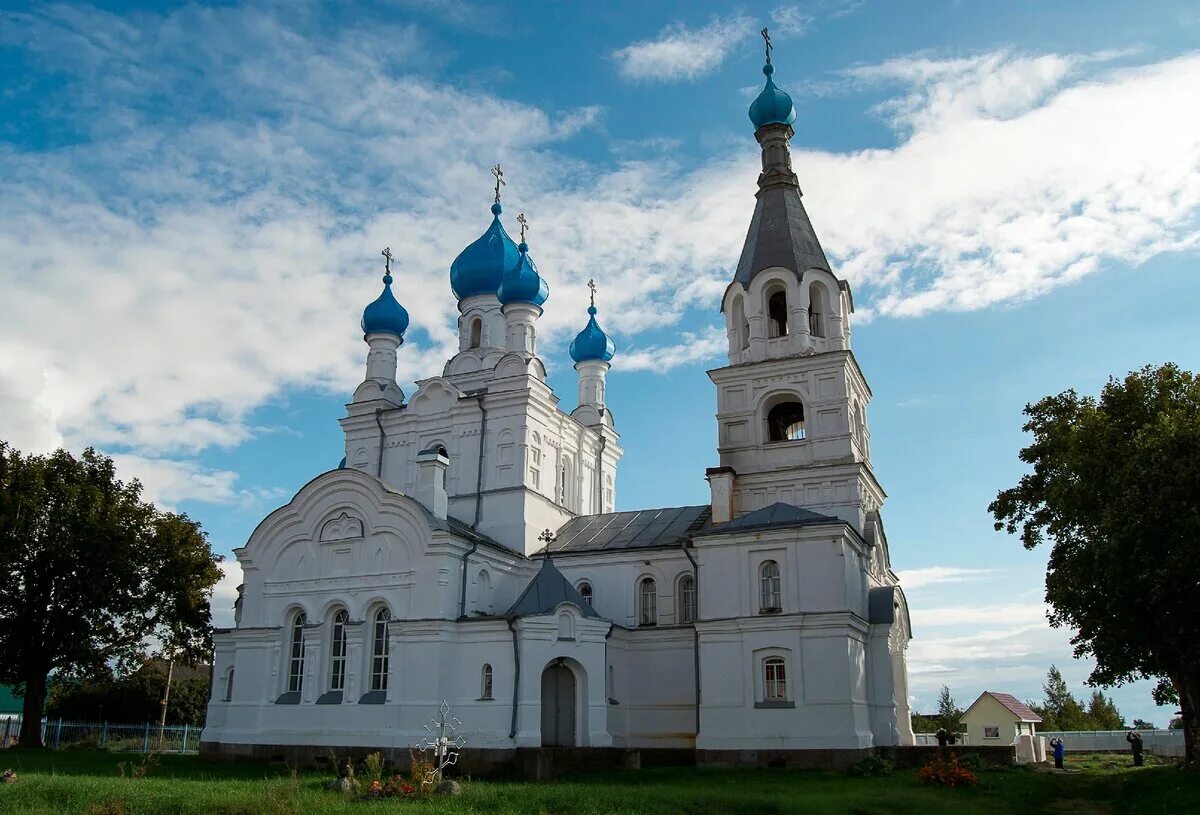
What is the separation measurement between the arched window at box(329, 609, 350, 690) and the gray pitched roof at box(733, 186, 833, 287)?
13524 mm

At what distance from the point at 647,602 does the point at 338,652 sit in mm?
7611

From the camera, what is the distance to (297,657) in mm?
24000

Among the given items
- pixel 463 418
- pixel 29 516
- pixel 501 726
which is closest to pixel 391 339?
pixel 463 418

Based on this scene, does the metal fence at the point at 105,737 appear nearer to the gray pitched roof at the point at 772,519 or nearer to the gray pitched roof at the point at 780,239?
the gray pitched roof at the point at 772,519

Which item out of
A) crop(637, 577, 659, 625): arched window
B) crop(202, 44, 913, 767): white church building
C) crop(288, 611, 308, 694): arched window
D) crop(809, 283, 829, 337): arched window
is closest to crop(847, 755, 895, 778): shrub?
crop(202, 44, 913, 767): white church building

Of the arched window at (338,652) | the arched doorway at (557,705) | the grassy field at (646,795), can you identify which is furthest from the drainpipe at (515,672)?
the arched window at (338,652)

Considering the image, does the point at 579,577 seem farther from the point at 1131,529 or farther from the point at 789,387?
the point at 1131,529

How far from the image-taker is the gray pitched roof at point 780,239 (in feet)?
86.7

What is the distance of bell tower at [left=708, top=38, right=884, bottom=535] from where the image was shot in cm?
2414

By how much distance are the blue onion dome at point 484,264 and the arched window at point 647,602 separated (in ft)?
34.3

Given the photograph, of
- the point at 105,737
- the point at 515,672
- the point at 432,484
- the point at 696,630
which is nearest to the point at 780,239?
the point at 696,630

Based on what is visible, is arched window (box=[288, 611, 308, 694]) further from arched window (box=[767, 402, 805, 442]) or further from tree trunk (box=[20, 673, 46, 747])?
arched window (box=[767, 402, 805, 442])

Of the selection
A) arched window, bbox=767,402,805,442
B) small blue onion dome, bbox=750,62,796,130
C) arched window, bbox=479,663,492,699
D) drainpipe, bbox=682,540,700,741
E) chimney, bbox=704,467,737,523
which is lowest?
arched window, bbox=479,663,492,699

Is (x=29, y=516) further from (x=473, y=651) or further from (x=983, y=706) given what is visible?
(x=983, y=706)
